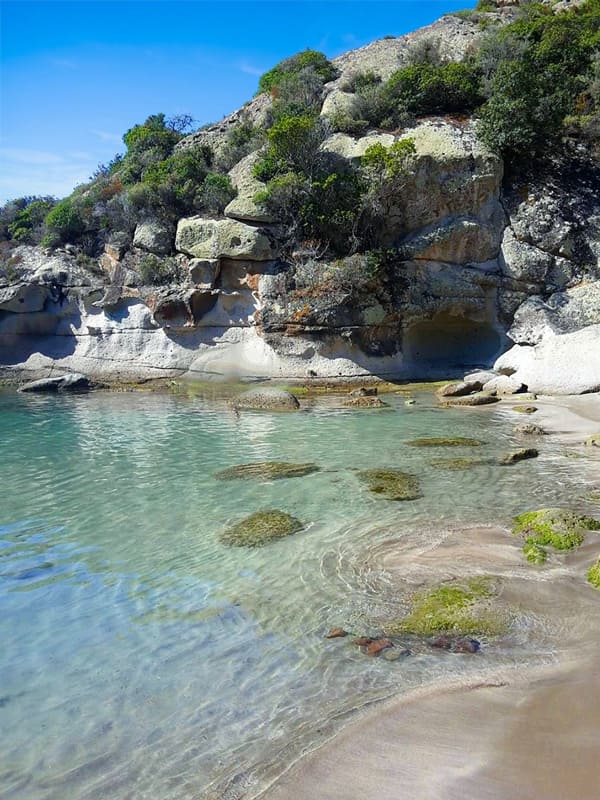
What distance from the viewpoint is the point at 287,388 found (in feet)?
73.5

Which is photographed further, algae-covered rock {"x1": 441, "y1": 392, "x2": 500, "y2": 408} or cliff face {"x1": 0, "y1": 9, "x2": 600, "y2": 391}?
cliff face {"x1": 0, "y1": 9, "x2": 600, "y2": 391}

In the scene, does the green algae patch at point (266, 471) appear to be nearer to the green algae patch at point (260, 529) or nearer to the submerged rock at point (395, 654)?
the green algae patch at point (260, 529)

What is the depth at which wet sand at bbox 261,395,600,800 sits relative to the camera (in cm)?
332

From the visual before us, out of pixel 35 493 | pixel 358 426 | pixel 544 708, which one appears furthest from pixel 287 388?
pixel 544 708

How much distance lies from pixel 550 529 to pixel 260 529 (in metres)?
3.53

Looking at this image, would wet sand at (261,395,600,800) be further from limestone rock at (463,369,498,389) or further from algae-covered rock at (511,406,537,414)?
limestone rock at (463,369,498,389)

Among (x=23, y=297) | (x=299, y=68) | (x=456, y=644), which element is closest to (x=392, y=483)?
(x=456, y=644)

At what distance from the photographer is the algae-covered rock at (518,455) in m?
10.8

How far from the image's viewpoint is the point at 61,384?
24.0m

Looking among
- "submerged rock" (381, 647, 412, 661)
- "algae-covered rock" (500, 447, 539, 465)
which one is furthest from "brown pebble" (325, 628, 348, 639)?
"algae-covered rock" (500, 447, 539, 465)

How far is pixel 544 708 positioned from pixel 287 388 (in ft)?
61.4

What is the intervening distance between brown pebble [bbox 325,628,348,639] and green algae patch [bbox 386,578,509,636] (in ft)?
1.24

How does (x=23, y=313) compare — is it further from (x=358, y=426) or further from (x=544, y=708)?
(x=544, y=708)

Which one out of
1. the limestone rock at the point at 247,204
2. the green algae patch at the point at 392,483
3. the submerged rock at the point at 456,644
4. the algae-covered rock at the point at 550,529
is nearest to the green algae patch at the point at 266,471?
the green algae patch at the point at 392,483
